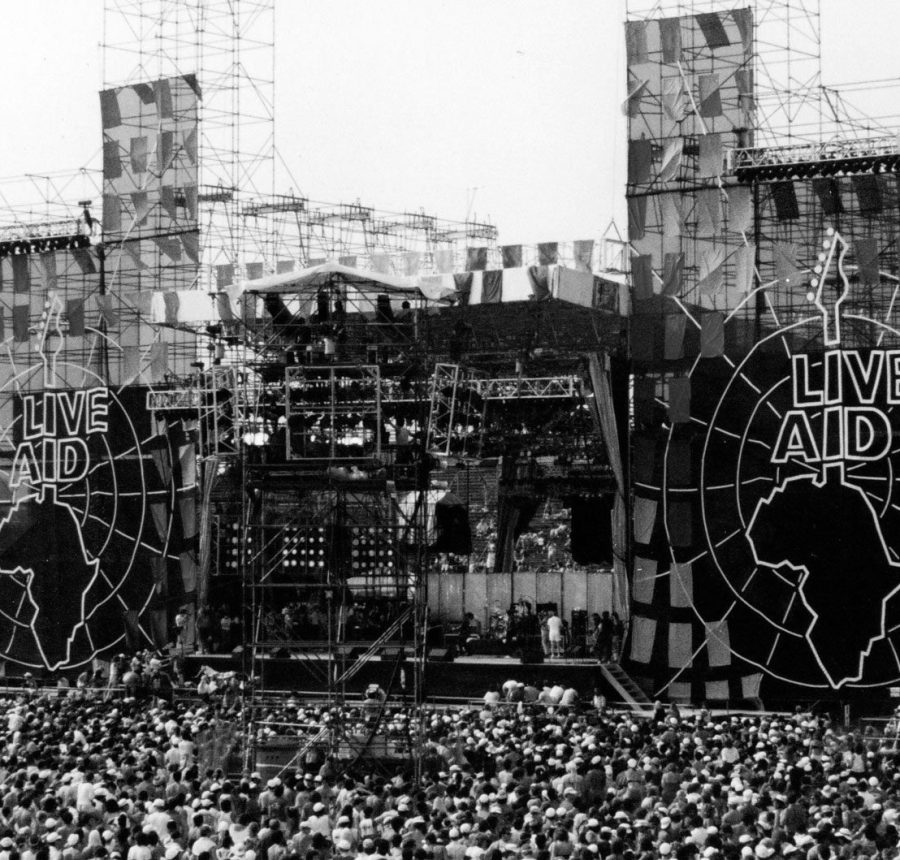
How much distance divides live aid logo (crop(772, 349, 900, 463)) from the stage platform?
528 cm

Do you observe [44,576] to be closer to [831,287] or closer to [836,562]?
[836,562]

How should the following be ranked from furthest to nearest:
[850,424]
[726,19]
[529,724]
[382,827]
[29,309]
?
1. [29,309]
2. [726,19]
3. [850,424]
4. [529,724]
5. [382,827]

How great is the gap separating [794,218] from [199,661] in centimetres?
1420

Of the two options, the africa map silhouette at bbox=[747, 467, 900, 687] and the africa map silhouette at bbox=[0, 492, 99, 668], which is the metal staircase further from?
the africa map silhouette at bbox=[0, 492, 99, 668]

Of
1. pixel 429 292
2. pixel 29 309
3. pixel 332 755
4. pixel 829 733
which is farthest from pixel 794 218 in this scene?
pixel 29 309

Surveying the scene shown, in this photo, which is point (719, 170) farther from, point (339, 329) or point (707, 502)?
point (339, 329)

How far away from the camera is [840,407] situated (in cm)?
3403

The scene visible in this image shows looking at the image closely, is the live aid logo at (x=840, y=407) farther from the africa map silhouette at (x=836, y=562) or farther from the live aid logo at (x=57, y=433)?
the live aid logo at (x=57, y=433)

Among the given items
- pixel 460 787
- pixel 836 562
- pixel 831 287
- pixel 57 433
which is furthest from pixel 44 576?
pixel 460 787

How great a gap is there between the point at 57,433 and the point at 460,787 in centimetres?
2100

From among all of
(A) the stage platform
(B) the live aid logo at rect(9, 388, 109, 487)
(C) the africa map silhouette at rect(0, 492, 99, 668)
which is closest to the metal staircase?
(A) the stage platform

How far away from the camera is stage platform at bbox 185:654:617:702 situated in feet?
113

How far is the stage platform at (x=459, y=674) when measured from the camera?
34469 millimetres

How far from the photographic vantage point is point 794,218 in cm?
3484
